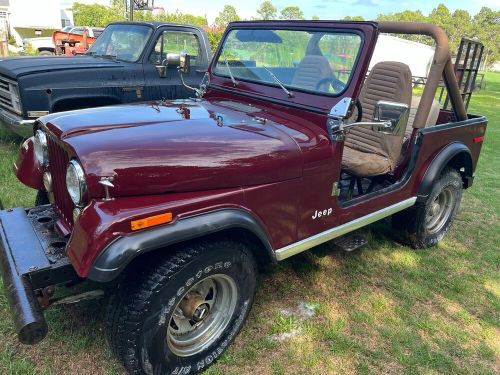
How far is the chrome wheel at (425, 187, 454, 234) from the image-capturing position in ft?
13.5

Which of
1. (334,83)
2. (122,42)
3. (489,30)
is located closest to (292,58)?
(334,83)

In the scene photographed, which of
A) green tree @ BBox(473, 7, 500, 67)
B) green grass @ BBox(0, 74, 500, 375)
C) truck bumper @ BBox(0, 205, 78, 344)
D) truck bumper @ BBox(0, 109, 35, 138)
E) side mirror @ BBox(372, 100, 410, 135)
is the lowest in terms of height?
green grass @ BBox(0, 74, 500, 375)

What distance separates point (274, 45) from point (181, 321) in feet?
6.85

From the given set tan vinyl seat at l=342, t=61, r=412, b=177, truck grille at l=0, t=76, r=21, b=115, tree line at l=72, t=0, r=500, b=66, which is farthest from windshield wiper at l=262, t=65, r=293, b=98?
tree line at l=72, t=0, r=500, b=66

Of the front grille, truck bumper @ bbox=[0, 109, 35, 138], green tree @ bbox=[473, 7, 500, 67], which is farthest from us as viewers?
green tree @ bbox=[473, 7, 500, 67]

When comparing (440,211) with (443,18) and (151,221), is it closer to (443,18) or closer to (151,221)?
(151,221)

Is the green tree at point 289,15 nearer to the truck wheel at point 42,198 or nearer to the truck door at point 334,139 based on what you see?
the truck door at point 334,139

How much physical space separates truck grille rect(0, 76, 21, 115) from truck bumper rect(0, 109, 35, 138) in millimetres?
77

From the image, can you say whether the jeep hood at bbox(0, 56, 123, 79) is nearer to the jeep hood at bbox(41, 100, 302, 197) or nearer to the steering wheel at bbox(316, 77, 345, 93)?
the jeep hood at bbox(41, 100, 302, 197)

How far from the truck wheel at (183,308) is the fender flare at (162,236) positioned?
151 mm

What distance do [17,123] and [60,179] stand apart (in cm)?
336

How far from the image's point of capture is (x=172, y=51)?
6.08m

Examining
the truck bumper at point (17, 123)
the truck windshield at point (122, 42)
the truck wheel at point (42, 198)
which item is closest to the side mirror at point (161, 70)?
the truck windshield at point (122, 42)

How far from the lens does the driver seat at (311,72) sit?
9.53 feet
